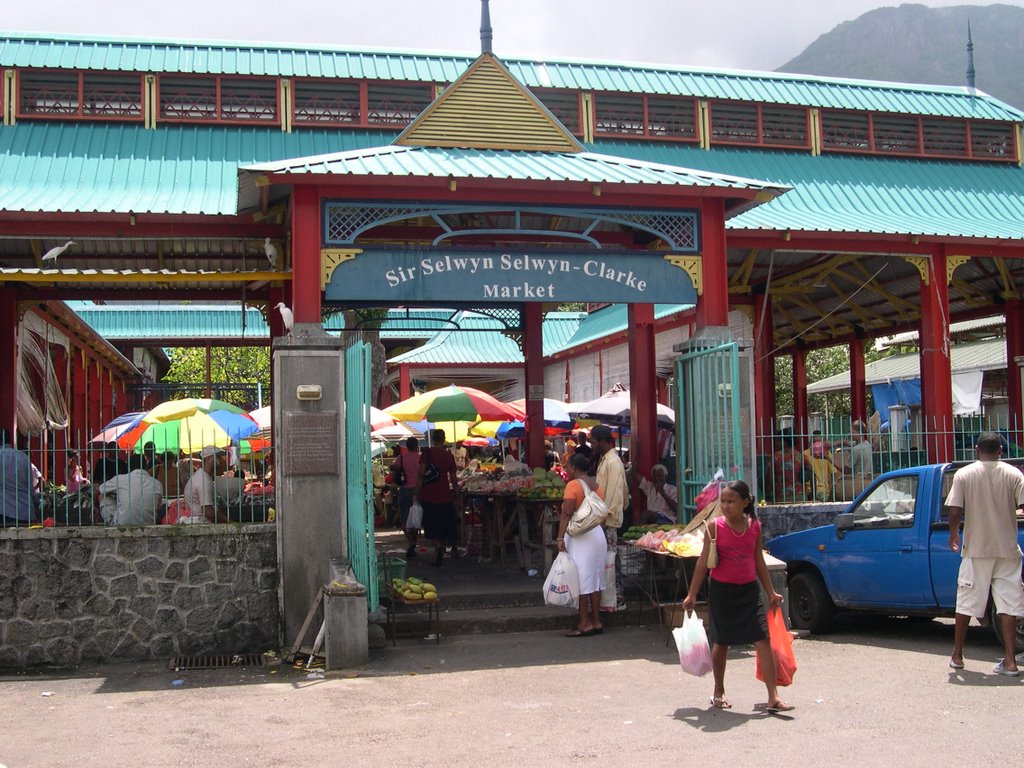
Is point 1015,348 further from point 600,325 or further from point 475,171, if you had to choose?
point 475,171

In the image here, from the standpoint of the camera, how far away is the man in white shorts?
8.72 m

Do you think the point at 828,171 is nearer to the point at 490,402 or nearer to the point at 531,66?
the point at 531,66

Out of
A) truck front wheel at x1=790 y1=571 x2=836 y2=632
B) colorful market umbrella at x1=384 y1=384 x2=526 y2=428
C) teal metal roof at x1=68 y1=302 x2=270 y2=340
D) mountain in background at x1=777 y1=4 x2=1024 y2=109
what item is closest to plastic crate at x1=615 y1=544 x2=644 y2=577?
truck front wheel at x1=790 y1=571 x2=836 y2=632

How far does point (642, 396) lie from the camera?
15.2m

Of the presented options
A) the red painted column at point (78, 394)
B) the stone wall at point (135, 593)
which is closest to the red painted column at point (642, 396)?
the stone wall at point (135, 593)

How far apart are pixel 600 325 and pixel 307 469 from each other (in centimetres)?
1780

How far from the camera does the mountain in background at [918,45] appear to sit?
15912 cm

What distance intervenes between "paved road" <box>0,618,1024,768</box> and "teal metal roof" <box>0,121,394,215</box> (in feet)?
19.6

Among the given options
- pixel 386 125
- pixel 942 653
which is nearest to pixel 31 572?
pixel 942 653

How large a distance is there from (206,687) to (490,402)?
33.5ft

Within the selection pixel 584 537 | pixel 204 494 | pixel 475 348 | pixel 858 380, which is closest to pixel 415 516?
pixel 204 494

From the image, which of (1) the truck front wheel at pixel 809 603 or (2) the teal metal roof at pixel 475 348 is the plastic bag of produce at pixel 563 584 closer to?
(1) the truck front wheel at pixel 809 603

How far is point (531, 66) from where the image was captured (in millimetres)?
18859

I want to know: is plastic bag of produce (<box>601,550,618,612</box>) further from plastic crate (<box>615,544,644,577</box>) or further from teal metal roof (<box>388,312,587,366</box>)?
teal metal roof (<box>388,312,587,366</box>)
